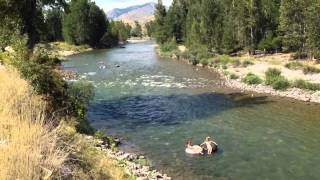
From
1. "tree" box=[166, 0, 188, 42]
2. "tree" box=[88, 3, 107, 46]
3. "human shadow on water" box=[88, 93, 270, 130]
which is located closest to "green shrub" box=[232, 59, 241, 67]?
"human shadow on water" box=[88, 93, 270, 130]

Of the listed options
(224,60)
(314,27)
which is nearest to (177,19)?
(224,60)

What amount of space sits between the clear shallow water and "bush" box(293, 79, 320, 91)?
4.76m

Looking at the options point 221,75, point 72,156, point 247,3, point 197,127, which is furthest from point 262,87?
point 72,156

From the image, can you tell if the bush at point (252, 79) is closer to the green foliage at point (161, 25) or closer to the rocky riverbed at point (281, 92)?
the rocky riverbed at point (281, 92)

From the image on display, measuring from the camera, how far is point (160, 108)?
43.4 metres

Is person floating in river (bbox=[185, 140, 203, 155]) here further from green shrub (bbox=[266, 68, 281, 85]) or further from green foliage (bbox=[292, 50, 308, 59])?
green foliage (bbox=[292, 50, 308, 59])

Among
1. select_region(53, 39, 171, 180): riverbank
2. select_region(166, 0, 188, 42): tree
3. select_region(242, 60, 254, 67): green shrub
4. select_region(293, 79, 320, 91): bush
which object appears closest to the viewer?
select_region(53, 39, 171, 180): riverbank

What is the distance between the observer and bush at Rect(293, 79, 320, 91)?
48.4m

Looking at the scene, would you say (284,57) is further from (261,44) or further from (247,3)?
(247,3)

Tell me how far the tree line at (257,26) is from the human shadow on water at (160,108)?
20.6m

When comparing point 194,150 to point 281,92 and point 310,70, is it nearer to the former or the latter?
point 281,92

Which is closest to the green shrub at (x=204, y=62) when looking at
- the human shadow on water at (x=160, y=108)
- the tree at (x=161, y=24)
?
the human shadow on water at (x=160, y=108)

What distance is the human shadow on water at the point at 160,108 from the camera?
125 ft

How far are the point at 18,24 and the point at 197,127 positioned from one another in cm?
1669
